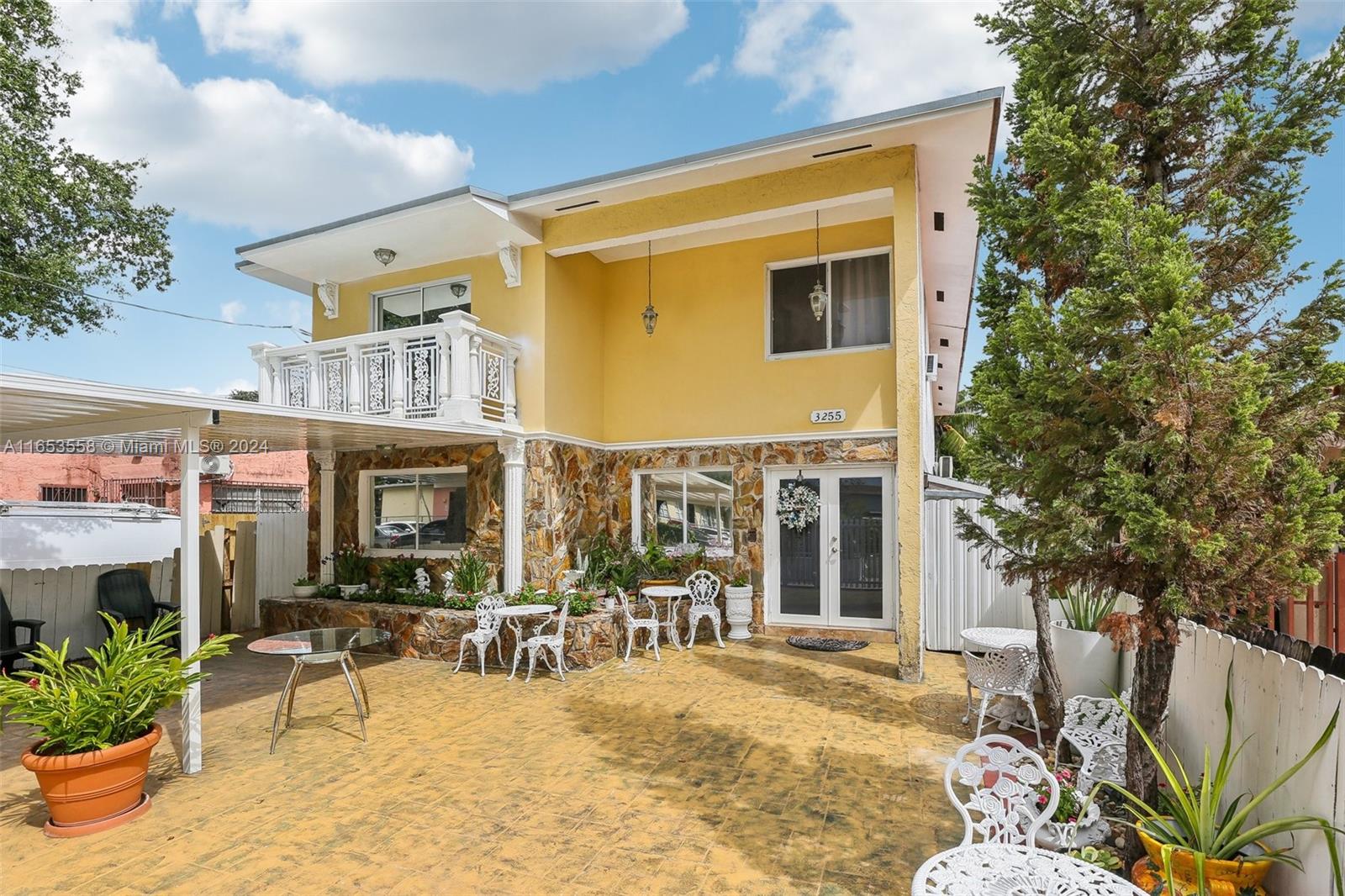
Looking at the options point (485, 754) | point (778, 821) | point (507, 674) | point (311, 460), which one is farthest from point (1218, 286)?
point (311, 460)

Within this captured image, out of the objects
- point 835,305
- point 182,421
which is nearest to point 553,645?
point 182,421

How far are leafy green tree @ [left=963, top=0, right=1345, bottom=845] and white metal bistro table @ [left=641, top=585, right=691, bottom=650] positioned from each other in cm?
Answer: 523

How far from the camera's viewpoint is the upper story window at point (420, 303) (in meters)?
9.92

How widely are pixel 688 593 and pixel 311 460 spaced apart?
6478 millimetres

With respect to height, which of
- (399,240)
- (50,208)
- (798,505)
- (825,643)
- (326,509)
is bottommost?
(825,643)

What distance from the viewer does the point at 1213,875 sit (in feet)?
8.48

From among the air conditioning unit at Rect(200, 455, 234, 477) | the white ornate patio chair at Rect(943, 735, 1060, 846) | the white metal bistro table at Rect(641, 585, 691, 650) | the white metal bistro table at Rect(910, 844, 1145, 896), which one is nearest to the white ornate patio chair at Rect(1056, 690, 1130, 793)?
the white ornate patio chair at Rect(943, 735, 1060, 846)

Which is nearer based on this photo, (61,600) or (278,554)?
(61,600)

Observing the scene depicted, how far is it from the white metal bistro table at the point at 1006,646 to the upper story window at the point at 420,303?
793 cm

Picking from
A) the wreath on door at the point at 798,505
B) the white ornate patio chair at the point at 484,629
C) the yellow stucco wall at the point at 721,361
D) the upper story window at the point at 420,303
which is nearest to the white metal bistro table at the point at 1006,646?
the wreath on door at the point at 798,505

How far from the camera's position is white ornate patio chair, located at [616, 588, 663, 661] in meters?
7.97

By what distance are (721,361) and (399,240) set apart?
485 cm

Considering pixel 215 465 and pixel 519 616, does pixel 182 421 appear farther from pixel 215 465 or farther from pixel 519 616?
pixel 215 465

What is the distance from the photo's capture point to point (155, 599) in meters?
9.26
